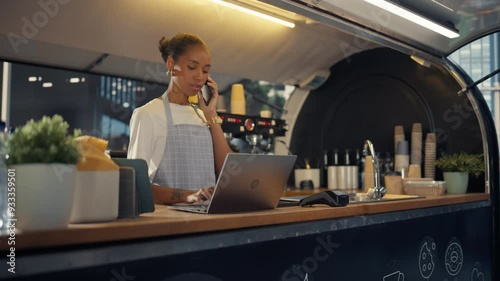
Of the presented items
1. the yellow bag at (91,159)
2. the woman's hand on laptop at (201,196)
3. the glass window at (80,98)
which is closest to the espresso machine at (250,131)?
the glass window at (80,98)

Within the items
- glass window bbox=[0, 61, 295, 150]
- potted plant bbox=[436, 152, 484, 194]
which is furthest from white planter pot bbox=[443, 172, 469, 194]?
glass window bbox=[0, 61, 295, 150]

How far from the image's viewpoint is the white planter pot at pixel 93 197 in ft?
4.34

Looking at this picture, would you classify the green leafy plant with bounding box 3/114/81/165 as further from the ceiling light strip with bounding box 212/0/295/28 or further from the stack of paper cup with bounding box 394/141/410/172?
the stack of paper cup with bounding box 394/141/410/172

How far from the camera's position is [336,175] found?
424 cm

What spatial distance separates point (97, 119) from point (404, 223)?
7.72 ft

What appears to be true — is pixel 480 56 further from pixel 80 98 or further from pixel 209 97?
pixel 80 98

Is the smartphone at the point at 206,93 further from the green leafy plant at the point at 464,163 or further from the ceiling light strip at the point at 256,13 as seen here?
the green leafy plant at the point at 464,163

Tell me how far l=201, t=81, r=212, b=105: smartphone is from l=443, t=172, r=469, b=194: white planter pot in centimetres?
182

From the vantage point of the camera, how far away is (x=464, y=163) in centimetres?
363

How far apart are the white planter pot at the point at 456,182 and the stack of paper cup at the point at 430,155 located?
20 centimetres

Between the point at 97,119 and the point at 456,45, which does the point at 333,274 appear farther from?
the point at 97,119

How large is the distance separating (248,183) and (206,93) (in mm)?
1028

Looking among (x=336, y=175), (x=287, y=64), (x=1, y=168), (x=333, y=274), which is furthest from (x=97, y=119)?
(x=1, y=168)

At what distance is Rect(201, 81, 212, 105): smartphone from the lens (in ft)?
8.68
